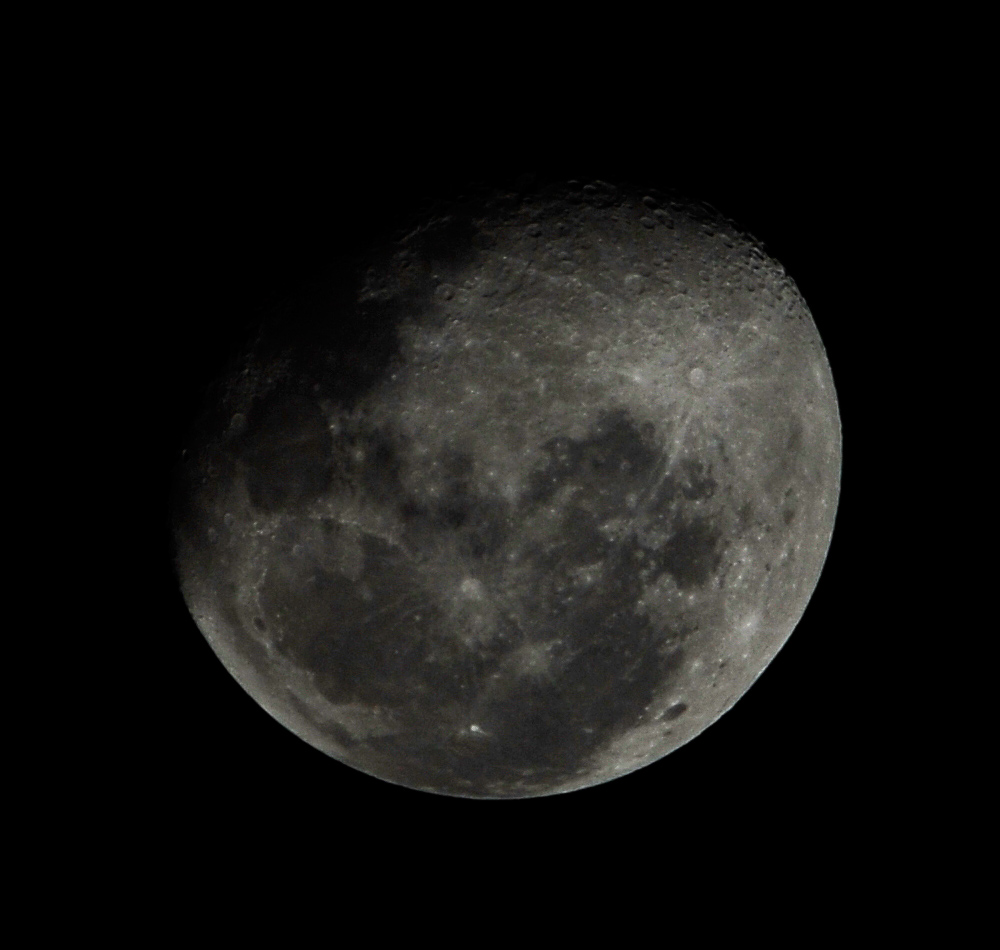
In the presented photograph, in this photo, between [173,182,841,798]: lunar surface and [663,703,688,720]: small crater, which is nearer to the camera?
[173,182,841,798]: lunar surface

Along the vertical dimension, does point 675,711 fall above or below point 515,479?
below

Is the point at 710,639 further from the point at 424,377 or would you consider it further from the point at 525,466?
the point at 424,377

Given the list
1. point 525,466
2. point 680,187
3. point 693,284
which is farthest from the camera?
point 680,187

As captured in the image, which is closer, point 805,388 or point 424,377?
point 424,377

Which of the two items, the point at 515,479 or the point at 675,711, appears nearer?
the point at 515,479

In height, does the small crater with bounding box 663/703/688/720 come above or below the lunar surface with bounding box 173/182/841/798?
below

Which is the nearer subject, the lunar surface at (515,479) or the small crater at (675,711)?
the lunar surface at (515,479)

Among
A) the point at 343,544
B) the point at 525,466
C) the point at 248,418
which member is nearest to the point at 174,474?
the point at 248,418

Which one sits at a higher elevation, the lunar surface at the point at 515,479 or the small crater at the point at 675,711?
the lunar surface at the point at 515,479
